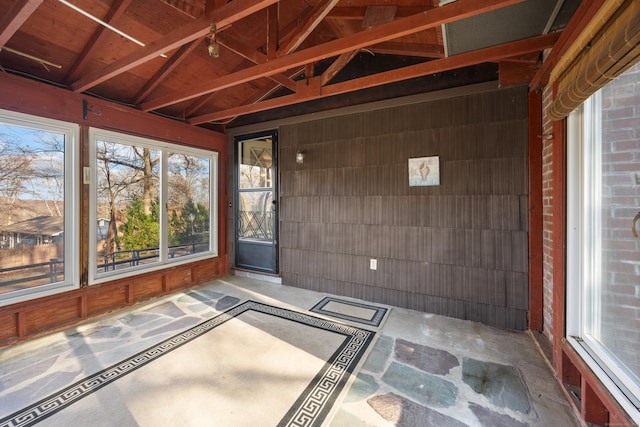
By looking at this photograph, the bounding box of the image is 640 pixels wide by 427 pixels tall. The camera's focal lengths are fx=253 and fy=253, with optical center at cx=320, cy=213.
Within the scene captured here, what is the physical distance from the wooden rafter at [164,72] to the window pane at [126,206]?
2.31ft

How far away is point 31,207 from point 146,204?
3.74 feet

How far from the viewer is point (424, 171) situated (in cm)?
315

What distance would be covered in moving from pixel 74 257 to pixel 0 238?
1.94 feet

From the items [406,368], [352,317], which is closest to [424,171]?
[352,317]

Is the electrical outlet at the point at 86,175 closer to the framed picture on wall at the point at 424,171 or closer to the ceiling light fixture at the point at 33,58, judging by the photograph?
the ceiling light fixture at the point at 33,58

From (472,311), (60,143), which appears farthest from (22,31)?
(472,311)

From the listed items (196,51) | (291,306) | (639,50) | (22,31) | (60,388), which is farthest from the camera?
(291,306)

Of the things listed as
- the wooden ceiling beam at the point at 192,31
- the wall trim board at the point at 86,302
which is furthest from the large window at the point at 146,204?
the wooden ceiling beam at the point at 192,31

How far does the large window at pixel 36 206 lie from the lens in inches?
98.4

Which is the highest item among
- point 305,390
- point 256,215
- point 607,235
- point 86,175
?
point 86,175

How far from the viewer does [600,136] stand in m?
1.62

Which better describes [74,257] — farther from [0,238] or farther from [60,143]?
[60,143]

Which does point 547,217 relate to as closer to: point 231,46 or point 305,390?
point 305,390

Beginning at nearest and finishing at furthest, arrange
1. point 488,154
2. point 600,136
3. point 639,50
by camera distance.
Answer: point 639,50 → point 600,136 → point 488,154
